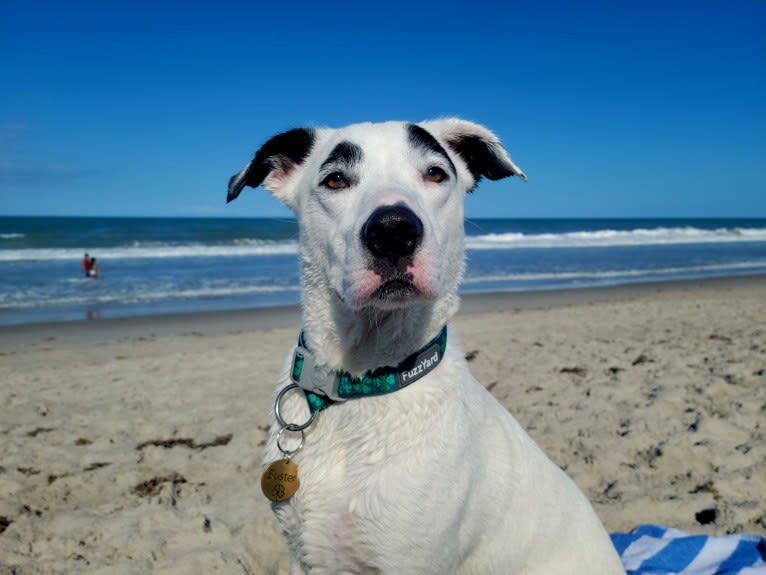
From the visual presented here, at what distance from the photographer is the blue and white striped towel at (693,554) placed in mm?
3289

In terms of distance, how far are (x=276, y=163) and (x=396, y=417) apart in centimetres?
148

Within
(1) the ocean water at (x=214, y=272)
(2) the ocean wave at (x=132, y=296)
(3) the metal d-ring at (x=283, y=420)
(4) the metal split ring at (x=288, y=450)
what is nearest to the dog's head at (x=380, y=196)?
(3) the metal d-ring at (x=283, y=420)

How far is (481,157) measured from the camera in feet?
10.3

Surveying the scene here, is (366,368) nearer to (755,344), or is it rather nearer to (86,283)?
(755,344)

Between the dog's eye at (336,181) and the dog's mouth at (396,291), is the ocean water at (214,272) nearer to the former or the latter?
the dog's eye at (336,181)

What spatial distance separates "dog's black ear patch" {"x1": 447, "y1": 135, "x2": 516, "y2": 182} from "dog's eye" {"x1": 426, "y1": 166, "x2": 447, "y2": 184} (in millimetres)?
431

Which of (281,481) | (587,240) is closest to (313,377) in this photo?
(281,481)

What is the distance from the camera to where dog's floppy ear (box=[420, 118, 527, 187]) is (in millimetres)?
2963

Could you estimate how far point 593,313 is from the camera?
1189cm

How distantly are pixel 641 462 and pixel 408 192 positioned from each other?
337 cm

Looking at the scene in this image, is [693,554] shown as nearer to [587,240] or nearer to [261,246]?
[261,246]

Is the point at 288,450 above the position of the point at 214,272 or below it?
above

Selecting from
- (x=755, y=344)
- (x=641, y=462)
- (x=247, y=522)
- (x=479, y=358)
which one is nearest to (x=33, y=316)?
(x=479, y=358)

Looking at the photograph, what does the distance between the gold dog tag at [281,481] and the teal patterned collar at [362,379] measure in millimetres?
233
